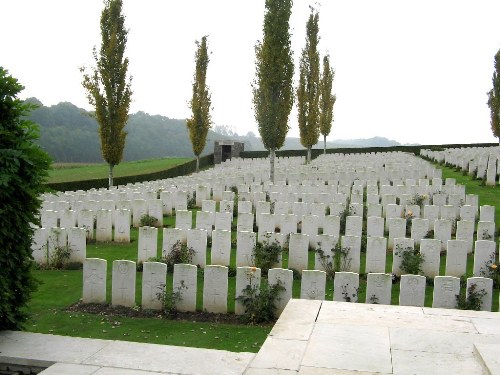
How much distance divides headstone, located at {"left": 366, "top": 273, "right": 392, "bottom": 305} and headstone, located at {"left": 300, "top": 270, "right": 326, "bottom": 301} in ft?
2.00

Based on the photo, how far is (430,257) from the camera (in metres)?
8.12

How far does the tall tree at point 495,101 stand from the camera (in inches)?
1385

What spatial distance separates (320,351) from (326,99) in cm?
3222

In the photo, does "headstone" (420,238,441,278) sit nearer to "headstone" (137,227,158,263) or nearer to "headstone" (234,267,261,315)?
"headstone" (234,267,261,315)

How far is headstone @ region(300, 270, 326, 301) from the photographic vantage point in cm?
674

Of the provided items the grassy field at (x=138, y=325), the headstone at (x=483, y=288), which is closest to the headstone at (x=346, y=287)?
the grassy field at (x=138, y=325)

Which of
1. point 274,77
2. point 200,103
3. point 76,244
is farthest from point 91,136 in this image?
point 76,244

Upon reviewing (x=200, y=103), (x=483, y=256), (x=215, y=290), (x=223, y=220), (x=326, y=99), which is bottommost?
(x=215, y=290)

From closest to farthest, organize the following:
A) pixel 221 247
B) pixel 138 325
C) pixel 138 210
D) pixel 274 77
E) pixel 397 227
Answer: pixel 138 325
pixel 221 247
pixel 397 227
pixel 138 210
pixel 274 77

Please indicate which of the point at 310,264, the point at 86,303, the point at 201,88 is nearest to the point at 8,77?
the point at 86,303

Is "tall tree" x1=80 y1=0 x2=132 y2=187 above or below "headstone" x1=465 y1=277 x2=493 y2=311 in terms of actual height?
above

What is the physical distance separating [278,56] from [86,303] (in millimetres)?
12886

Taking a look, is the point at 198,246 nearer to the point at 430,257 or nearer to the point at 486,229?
the point at 430,257

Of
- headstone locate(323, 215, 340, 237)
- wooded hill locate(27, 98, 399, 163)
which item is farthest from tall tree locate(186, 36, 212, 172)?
wooded hill locate(27, 98, 399, 163)
